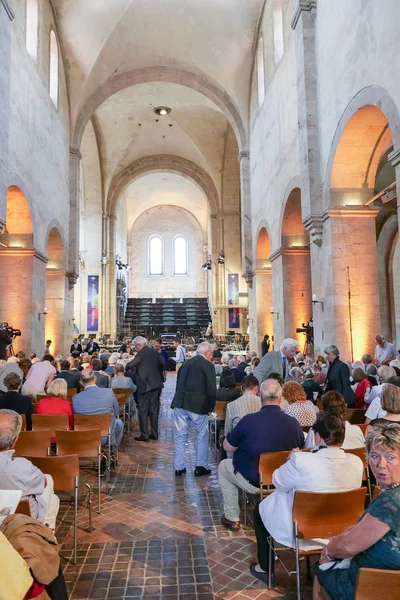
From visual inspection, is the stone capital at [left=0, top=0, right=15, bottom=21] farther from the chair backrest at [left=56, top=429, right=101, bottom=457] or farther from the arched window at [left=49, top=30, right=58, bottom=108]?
the chair backrest at [left=56, top=429, right=101, bottom=457]

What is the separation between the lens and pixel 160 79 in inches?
722

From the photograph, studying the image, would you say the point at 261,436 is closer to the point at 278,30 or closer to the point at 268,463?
the point at 268,463

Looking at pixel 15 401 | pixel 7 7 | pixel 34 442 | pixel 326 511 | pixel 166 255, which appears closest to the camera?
pixel 326 511

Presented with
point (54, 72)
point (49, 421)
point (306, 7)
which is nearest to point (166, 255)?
point (54, 72)

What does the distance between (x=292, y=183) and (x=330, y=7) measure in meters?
3.92

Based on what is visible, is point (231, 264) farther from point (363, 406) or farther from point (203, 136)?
point (363, 406)

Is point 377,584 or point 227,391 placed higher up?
point 227,391

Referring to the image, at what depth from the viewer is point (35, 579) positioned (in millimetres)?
1696

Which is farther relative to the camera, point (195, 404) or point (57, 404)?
point (195, 404)

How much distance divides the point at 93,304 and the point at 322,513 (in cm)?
2379

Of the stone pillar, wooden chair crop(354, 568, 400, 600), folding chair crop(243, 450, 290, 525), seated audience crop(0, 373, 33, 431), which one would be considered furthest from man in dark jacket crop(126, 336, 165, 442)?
wooden chair crop(354, 568, 400, 600)

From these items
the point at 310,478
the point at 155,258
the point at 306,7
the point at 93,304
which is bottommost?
the point at 310,478

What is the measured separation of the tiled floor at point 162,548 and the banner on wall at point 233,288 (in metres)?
20.4

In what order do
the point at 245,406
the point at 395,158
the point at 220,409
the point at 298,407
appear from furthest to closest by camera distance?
the point at 395,158 < the point at 220,409 < the point at 245,406 < the point at 298,407
